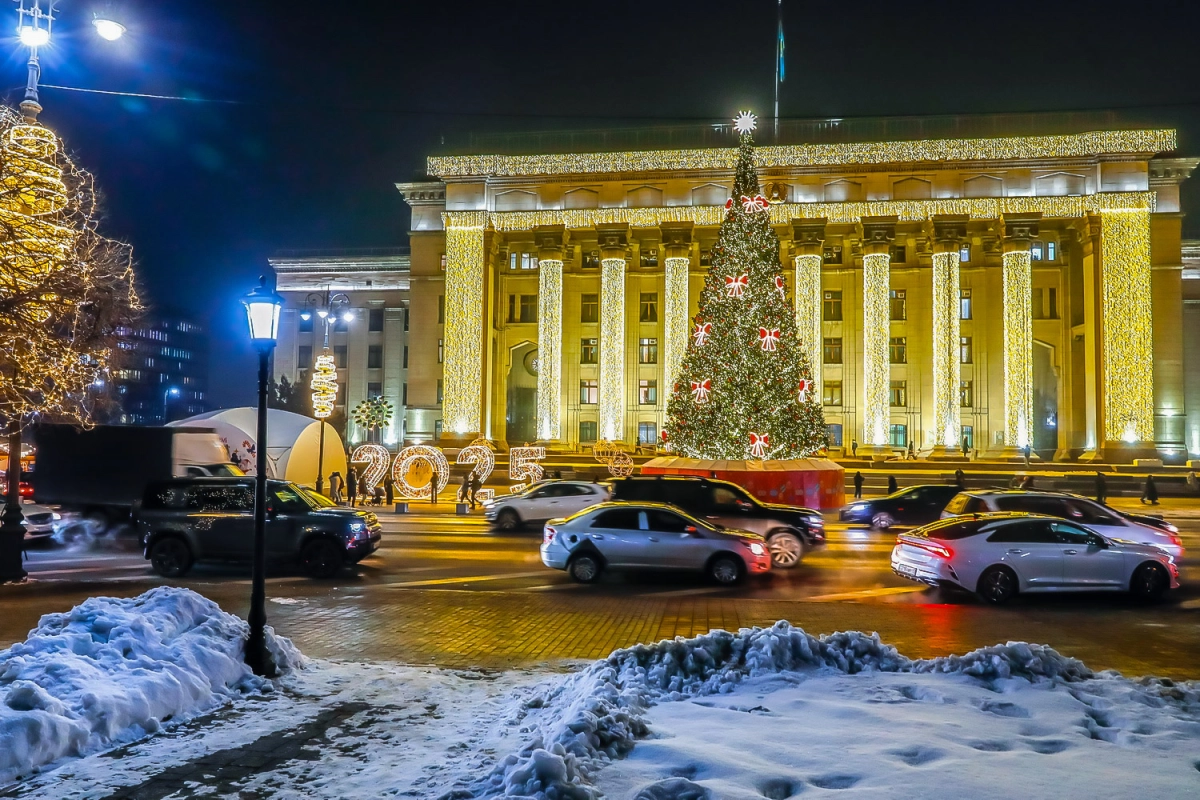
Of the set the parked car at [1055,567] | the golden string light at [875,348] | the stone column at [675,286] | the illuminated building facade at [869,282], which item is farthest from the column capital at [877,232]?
the parked car at [1055,567]

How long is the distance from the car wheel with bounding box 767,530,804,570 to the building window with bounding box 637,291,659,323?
42.4 meters

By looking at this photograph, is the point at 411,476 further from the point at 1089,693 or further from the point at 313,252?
the point at 313,252

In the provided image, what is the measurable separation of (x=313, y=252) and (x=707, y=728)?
70521 millimetres

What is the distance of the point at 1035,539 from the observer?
13.7 metres

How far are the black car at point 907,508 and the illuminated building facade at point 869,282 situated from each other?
85.3ft

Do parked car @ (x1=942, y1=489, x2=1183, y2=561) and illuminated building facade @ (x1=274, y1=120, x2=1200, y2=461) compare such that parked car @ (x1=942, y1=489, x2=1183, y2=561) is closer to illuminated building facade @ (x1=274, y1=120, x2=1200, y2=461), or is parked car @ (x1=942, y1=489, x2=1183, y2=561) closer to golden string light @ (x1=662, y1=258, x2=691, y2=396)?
illuminated building facade @ (x1=274, y1=120, x2=1200, y2=461)

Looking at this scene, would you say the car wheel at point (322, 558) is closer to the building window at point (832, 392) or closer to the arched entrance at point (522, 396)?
the building window at point (832, 392)

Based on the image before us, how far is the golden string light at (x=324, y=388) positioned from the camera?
34750mm

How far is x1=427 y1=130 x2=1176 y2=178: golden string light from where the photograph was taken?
50.2m

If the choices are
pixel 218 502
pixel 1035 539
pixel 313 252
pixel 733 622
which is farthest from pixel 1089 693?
pixel 313 252

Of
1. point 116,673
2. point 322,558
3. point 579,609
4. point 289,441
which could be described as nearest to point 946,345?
point 289,441

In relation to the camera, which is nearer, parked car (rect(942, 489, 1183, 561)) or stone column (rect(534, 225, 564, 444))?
parked car (rect(942, 489, 1183, 561))

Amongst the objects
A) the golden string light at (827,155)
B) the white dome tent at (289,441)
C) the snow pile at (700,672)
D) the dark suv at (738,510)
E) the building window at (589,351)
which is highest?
the golden string light at (827,155)

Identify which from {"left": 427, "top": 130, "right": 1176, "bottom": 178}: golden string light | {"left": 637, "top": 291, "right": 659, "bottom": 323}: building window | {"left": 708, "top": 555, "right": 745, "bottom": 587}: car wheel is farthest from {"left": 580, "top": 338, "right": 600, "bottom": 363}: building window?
{"left": 708, "top": 555, "right": 745, "bottom": 587}: car wheel
